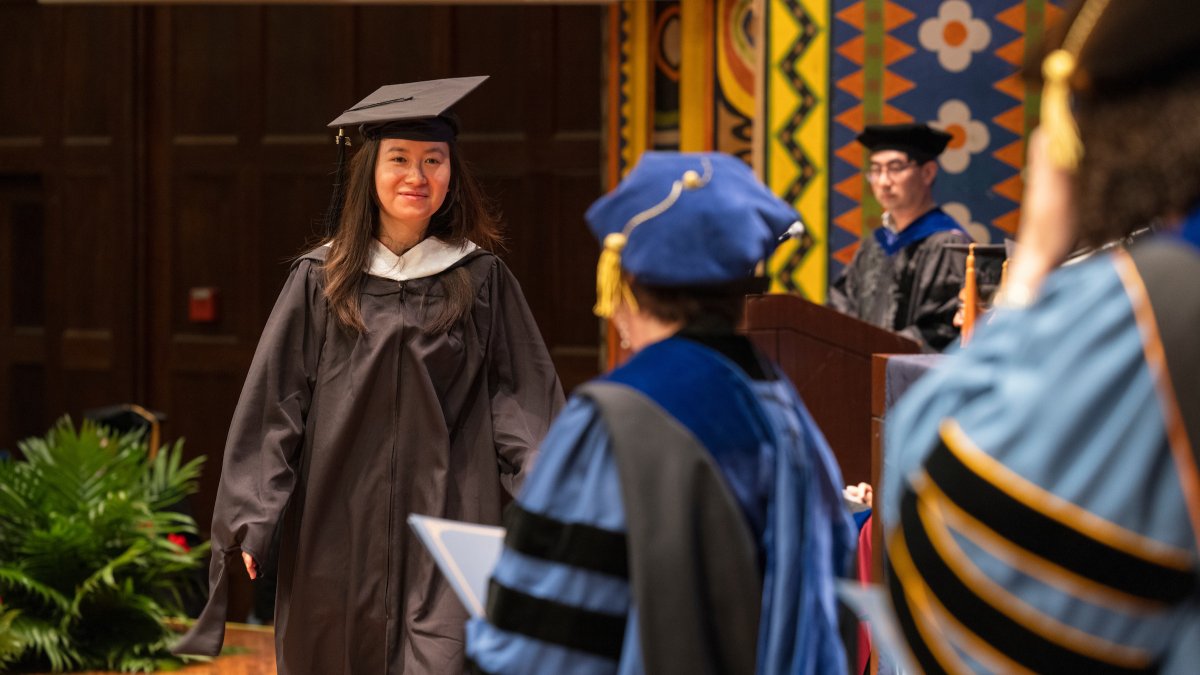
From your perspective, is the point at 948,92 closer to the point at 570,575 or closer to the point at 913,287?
the point at 913,287

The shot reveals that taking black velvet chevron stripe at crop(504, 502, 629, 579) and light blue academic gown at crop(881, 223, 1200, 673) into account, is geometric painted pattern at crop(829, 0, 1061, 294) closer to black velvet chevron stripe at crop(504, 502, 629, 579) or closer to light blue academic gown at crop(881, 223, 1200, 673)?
black velvet chevron stripe at crop(504, 502, 629, 579)

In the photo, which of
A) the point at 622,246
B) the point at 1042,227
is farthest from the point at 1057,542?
the point at 622,246

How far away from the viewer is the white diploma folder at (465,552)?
2.00 metres

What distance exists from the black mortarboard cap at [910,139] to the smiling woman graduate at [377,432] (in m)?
2.73

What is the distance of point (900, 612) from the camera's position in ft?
4.66

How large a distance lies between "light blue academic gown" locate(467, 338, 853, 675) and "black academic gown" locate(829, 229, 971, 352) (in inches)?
146

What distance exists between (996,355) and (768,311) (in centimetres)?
334

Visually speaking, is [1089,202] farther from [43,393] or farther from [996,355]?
[43,393]

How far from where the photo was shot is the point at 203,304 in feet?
25.8

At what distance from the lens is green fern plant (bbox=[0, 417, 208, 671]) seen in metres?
5.32

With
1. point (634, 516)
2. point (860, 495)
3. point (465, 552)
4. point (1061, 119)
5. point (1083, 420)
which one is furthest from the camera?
point (860, 495)

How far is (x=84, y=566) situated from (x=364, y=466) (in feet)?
8.25


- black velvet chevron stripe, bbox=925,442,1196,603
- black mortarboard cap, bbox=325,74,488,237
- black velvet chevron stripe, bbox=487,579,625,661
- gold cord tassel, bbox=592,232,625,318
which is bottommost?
black velvet chevron stripe, bbox=487,579,625,661

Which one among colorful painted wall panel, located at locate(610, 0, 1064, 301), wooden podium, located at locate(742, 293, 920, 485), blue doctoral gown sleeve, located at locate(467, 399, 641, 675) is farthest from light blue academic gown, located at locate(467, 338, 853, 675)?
colorful painted wall panel, located at locate(610, 0, 1064, 301)
